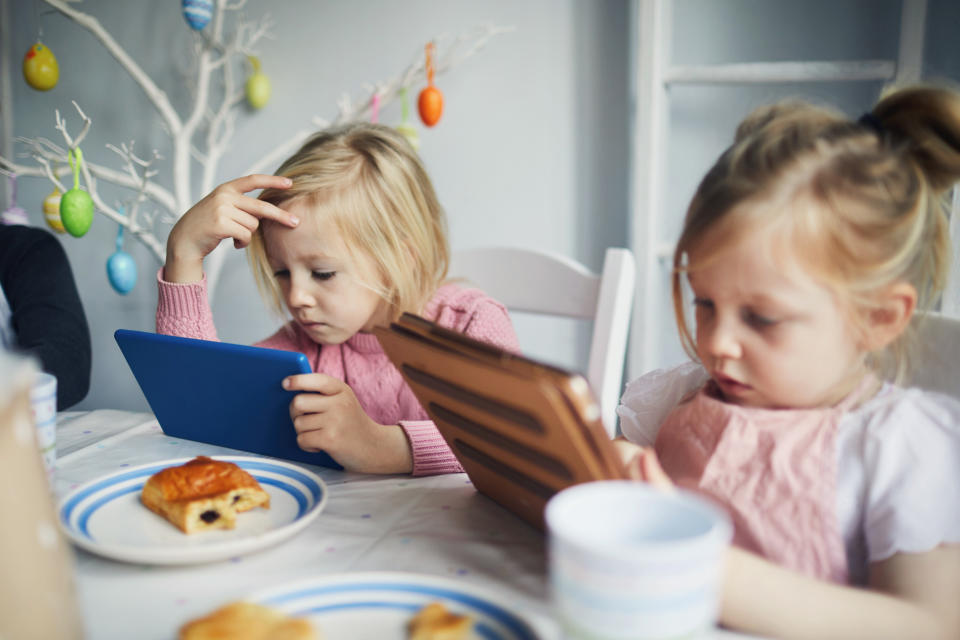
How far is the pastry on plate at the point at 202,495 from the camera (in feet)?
2.09

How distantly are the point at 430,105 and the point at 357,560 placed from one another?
1.33m

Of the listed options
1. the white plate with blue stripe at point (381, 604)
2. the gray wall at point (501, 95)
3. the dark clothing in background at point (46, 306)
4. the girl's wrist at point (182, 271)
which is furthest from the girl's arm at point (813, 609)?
the gray wall at point (501, 95)

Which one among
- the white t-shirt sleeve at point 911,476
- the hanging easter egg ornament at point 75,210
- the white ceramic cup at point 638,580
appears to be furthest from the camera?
the hanging easter egg ornament at point 75,210

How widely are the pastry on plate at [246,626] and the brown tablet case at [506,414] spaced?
193 mm

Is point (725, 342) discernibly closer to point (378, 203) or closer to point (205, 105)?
point (378, 203)

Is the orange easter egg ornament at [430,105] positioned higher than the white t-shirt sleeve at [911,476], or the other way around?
the orange easter egg ornament at [430,105]

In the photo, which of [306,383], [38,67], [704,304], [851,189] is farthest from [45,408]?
[38,67]

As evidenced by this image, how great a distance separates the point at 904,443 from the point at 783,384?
0.10 metres

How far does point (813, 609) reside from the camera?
19.5 inches

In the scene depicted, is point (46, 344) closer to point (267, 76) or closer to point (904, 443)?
point (267, 76)

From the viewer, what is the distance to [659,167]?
168 cm

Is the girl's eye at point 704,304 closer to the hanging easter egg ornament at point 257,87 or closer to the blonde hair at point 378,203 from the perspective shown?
the blonde hair at point 378,203

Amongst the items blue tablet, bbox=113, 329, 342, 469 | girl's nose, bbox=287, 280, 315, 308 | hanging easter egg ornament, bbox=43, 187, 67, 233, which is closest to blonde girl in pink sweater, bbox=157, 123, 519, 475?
girl's nose, bbox=287, 280, 315, 308

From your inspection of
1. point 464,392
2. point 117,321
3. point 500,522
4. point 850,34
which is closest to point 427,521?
point 500,522
